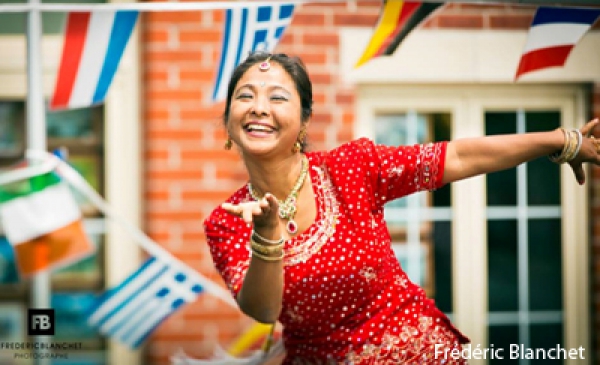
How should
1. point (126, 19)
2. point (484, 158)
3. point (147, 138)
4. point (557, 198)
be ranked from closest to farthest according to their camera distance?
point (484, 158) → point (126, 19) → point (147, 138) → point (557, 198)

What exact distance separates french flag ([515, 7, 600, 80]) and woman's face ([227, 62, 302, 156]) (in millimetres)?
1011

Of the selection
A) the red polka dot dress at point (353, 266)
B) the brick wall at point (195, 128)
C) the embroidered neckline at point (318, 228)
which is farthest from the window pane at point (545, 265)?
the embroidered neckline at point (318, 228)

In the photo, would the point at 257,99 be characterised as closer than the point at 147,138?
Yes

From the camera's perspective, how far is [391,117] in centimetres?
354

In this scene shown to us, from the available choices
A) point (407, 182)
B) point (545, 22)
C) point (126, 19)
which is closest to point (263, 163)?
point (407, 182)

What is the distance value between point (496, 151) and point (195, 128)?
1.73 meters

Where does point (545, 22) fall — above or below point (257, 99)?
above

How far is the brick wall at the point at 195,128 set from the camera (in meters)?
3.37

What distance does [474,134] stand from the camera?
351 centimetres

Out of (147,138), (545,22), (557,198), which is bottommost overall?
(557,198)

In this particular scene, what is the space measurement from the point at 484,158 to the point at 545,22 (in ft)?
2.87

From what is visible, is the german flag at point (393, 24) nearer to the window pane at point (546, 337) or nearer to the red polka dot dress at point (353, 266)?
the red polka dot dress at point (353, 266)

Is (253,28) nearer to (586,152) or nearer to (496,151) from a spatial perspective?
(496,151)

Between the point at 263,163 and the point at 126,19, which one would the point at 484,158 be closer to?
the point at 263,163
